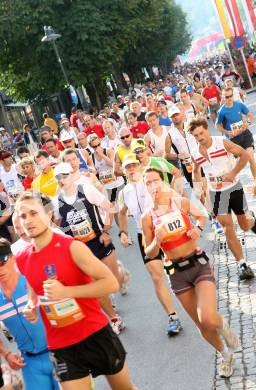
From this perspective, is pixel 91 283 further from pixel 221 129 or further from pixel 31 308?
pixel 221 129

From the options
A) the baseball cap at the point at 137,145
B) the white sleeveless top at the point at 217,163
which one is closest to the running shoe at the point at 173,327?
the white sleeveless top at the point at 217,163

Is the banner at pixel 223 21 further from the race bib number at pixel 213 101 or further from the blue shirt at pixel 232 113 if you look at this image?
the blue shirt at pixel 232 113

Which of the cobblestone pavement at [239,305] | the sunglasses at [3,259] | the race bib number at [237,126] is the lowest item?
the cobblestone pavement at [239,305]

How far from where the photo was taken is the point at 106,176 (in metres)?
12.1

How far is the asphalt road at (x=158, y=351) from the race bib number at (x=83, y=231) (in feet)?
3.47

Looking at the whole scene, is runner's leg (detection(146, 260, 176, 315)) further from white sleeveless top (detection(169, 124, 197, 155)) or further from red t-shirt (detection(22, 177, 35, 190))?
red t-shirt (detection(22, 177, 35, 190))

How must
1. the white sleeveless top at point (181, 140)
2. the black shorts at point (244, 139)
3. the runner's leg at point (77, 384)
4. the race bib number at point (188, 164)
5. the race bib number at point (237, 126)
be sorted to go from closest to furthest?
the runner's leg at point (77, 384), the white sleeveless top at point (181, 140), the race bib number at point (188, 164), the race bib number at point (237, 126), the black shorts at point (244, 139)

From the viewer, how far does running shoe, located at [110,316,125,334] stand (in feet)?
25.2

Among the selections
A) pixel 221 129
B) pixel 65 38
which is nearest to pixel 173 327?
pixel 221 129

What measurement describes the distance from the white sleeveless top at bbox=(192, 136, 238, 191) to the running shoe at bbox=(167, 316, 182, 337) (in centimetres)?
170

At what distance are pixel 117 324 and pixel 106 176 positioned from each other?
4738mm

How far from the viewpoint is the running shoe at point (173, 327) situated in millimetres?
7055

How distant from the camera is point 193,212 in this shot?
638cm

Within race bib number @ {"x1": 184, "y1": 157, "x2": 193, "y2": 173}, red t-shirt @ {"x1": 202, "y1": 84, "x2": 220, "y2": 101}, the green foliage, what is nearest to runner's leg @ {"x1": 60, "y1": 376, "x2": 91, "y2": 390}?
race bib number @ {"x1": 184, "y1": 157, "x2": 193, "y2": 173}
